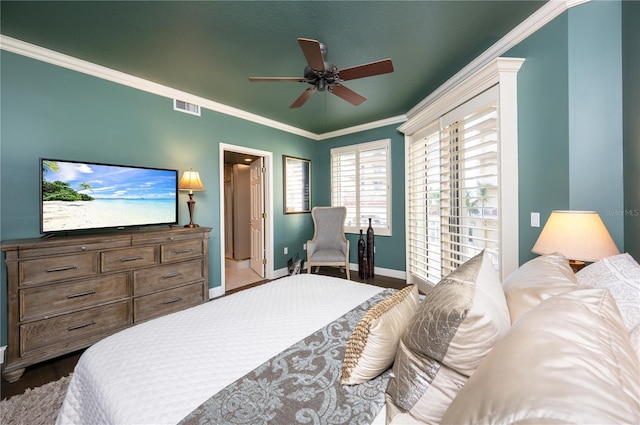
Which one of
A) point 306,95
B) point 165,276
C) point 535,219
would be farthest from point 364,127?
point 165,276

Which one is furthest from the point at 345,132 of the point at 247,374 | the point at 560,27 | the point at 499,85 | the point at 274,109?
the point at 247,374

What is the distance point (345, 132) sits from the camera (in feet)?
15.6

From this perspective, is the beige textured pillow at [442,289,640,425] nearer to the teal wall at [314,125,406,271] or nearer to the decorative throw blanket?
the decorative throw blanket

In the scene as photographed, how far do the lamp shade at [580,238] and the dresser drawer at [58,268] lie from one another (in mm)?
3342

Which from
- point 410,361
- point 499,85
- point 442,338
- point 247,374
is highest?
point 499,85

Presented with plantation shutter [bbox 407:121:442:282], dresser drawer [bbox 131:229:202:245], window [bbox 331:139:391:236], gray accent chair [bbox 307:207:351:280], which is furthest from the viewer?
window [bbox 331:139:391:236]

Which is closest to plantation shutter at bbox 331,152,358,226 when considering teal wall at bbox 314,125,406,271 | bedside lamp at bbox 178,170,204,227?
teal wall at bbox 314,125,406,271

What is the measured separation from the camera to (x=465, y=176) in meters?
2.57

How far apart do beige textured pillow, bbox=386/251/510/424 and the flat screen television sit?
283 cm

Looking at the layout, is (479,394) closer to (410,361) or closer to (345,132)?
(410,361)

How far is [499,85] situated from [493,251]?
4.58ft

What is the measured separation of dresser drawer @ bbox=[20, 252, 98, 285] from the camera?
6.08 feet

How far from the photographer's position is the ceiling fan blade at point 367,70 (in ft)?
6.41

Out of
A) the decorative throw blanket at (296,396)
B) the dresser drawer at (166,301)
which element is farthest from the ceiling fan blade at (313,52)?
the dresser drawer at (166,301)
